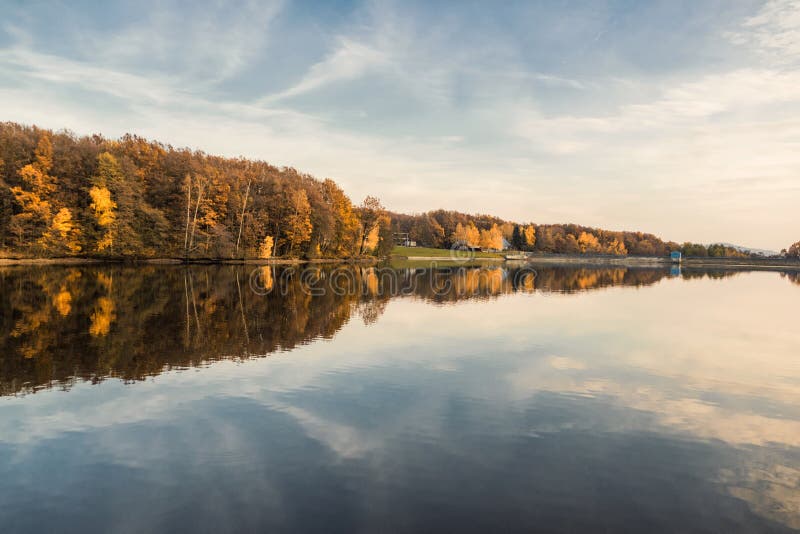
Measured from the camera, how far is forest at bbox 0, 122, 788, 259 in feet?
221

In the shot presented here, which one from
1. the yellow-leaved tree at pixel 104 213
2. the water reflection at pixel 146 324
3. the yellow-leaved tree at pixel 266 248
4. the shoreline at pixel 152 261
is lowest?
the water reflection at pixel 146 324

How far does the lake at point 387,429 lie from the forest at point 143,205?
58.1 m

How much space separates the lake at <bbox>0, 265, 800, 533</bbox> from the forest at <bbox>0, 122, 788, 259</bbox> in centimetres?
5805

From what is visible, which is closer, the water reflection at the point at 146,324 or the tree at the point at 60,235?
the water reflection at the point at 146,324

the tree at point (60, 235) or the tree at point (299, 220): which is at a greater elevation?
the tree at point (299, 220)

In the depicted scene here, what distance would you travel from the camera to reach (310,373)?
14062 mm

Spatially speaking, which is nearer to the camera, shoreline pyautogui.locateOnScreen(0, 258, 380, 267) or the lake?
the lake

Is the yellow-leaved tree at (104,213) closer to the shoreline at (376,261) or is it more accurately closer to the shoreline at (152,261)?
the shoreline at (152,261)

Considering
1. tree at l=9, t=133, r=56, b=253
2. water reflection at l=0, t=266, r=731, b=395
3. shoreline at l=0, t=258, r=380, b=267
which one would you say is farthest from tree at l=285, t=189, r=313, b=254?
water reflection at l=0, t=266, r=731, b=395

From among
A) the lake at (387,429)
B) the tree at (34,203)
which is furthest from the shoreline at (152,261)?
the lake at (387,429)

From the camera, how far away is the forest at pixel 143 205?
6725 cm

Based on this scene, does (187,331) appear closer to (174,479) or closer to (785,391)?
(174,479)

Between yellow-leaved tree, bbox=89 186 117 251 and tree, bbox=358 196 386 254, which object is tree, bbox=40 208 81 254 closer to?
yellow-leaved tree, bbox=89 186 117 251

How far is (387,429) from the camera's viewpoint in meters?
9.79
